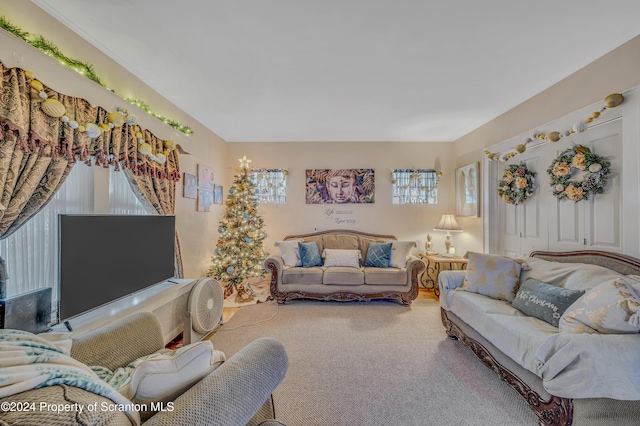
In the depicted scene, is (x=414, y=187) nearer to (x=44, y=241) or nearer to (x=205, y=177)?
(x=205, y=177)

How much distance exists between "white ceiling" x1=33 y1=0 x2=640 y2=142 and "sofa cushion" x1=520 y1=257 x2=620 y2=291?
1889 millimetres

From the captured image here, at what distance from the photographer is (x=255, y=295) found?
4.09 metres

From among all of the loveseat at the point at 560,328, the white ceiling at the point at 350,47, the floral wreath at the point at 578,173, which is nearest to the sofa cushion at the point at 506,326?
the loveseat at the point at 560,328

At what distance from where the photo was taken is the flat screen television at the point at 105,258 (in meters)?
1.56

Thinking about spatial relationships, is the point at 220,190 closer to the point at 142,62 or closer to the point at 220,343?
the point at 142,62

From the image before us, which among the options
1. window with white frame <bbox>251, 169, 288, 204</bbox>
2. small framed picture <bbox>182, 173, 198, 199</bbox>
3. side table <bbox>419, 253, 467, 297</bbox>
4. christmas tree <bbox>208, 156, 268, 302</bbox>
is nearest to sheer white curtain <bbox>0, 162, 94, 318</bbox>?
small framed picture <bbox>182, 173, 198, 199</bbox>

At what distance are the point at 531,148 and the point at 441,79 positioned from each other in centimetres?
149

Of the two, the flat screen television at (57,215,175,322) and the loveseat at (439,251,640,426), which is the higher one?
the flat screen television at (57,215,175,322)

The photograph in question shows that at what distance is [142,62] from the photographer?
234cm

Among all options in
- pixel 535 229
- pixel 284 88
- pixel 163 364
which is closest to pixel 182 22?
pixel 284 88

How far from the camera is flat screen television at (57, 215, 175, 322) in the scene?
1.56 m

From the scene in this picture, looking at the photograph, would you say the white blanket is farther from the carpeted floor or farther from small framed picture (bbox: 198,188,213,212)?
small framed picture (bbox: 198,188,213,212)

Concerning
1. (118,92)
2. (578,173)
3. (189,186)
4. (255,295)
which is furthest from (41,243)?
(578,173)

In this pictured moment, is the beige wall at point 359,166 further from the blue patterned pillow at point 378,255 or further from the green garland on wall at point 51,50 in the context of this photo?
the green garland on wall at point 51,50
